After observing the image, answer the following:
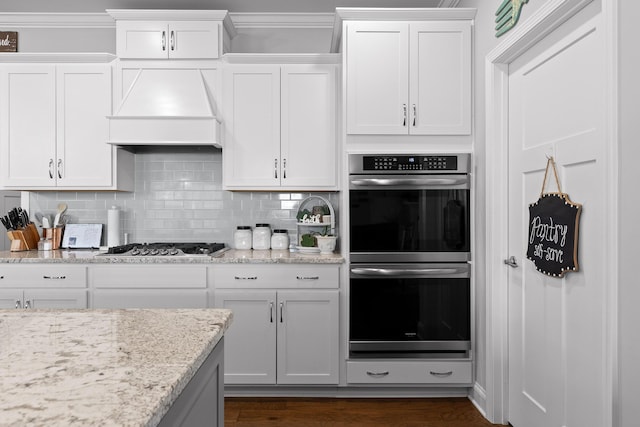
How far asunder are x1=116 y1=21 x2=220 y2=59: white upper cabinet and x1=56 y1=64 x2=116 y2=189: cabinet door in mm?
239

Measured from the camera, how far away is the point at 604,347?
1549 millimetres

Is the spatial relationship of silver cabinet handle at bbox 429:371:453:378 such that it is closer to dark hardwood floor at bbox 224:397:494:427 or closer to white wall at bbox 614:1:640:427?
dark hardwood floor at bbox 224:397:494:427

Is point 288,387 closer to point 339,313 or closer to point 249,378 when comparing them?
point 249,378

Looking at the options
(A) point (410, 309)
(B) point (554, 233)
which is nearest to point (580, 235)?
(B) point (554, 233)

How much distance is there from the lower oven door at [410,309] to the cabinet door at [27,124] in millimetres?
2367

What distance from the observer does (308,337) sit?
287 cm

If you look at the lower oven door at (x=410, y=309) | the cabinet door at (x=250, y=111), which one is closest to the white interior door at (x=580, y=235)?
the lower oven door at (x=410, y=309)

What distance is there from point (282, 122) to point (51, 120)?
5.46ft

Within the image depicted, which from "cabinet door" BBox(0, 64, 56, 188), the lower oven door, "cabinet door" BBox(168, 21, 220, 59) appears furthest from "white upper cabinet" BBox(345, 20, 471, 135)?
"cabinet door" BBox(0, 64, 56, 188)

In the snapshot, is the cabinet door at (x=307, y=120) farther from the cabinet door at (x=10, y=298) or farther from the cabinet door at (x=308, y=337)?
the cabinet door at (x=10, y=298)

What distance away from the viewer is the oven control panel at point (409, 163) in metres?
2.80

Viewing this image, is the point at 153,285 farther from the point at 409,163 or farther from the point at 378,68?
the point at 378,68

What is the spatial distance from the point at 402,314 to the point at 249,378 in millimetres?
1060

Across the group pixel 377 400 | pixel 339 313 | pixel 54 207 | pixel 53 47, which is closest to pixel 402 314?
pixel 339 313
